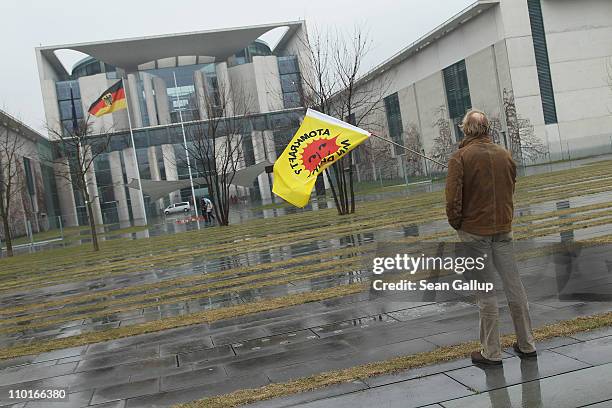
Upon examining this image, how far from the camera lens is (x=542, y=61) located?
55.8m

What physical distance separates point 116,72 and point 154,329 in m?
71.7

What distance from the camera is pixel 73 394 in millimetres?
6016

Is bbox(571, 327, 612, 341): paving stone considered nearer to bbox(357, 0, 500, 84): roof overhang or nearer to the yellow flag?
the yellow flag

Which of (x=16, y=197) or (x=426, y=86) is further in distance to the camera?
(x=426, y=86)

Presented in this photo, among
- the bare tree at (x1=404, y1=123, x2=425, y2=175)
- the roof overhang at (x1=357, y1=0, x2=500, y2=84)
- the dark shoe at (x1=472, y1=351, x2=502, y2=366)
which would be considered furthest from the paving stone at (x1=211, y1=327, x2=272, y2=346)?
the bare tree at (x1=404, y1=123, x2=425, y2=175)

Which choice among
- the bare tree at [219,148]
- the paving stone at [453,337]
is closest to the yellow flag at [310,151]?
the paving stone at [453,337]

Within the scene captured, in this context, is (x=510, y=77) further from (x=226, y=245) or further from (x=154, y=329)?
(x=154, y=329)

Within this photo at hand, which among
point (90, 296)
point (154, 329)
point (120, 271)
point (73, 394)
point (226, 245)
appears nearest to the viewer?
point (73, 394)

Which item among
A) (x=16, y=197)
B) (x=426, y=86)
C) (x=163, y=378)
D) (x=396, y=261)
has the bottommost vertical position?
(x=163, y=378)

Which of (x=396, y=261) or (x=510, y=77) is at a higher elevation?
(x=510, y=77)

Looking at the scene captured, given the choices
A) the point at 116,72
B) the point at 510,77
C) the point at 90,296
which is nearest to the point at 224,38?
the point at 116,72

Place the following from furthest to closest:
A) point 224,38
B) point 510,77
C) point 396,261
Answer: point 224,38, point 510,77, point 396,261

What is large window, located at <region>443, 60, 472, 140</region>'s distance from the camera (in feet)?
195

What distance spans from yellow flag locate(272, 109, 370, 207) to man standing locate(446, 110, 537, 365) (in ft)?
10.4
